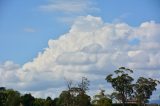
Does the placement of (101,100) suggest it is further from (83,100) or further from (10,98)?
(10,98)

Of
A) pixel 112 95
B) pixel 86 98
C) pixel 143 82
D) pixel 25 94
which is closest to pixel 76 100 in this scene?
pixel 86 98

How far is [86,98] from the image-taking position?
91.9 m

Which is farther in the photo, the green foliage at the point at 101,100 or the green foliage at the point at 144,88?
the green foliage at the point at 144,88

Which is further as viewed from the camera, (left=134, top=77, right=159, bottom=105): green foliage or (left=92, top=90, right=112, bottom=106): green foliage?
(left=134, top=77, right=159, bottom=105): green foliage

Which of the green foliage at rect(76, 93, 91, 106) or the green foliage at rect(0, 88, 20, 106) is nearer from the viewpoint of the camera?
the green foliage at rect(76, 93, 91, 106)

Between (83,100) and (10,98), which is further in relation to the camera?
(10,98)

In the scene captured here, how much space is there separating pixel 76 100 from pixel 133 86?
1601cm

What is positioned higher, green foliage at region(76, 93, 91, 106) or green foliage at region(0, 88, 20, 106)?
green foliage at region(0, 88, 20, 106)

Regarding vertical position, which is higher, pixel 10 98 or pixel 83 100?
pixel 10 98

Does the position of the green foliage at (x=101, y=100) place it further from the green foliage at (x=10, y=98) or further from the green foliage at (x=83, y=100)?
the green foliage at (x=10, y=98)

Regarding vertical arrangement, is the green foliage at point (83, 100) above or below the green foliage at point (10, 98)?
below

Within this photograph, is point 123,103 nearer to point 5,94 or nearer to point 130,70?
point 130,70

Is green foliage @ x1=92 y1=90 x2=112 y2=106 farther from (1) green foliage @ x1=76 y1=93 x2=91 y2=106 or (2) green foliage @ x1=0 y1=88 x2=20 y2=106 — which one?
(2) green foliage @ x1=0 y1=88 x2=20 y2=106

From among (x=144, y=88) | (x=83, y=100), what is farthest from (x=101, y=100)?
(x=144, y=88)
